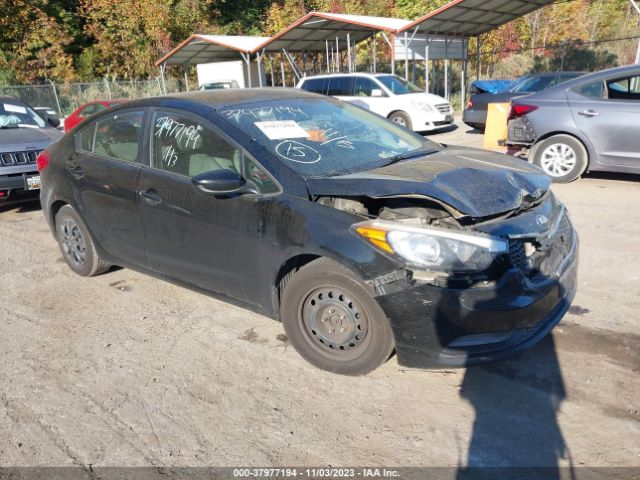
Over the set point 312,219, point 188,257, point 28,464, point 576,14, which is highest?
point 576,14

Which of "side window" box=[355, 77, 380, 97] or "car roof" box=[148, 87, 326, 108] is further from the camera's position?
"side window" box=[355, 77, 380, 97]

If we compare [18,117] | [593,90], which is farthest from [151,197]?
[593,90]

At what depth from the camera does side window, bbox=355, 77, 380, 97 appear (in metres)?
15.3

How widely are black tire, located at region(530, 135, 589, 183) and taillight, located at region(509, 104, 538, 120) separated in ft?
1.59

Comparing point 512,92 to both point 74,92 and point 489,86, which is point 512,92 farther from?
point 74,92

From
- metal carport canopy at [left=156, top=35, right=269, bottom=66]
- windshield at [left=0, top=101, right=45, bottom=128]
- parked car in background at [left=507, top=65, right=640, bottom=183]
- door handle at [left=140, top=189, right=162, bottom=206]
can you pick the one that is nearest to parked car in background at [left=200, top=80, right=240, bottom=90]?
metal carport canopy at [left=156, top=35, right=269, bottom=66]

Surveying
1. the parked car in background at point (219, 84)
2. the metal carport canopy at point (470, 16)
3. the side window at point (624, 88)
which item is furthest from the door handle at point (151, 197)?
the parked car in background at point (219, 84)

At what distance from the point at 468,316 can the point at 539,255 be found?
0.60 meters

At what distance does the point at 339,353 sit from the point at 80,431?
1.44 metres

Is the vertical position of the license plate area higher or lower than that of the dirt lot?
higher

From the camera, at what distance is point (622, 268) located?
15.2 ft

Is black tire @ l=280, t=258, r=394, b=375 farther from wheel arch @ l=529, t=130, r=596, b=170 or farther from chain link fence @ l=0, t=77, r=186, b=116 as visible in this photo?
chain link fence @ l=0, t=77, r=186, b=116

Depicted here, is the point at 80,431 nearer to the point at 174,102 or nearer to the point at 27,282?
the point at 174,102

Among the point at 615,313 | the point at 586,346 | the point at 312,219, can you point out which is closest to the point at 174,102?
the point at 312,219
